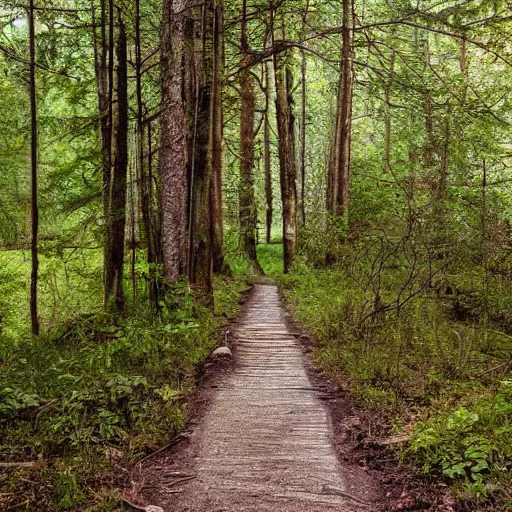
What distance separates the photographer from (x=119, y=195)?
9766 mm

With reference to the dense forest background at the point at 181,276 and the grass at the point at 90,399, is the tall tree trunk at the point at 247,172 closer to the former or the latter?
the dense forest background at the point at 181,276

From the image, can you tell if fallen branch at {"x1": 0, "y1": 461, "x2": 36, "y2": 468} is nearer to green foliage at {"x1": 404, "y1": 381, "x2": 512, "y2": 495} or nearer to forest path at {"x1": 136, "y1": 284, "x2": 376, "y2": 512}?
forest path at {"x1": 136, "y1": 284, "x2": 376, "y2": 512}

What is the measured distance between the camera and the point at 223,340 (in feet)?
31.3

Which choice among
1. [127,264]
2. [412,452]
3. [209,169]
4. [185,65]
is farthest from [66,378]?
[127,264]

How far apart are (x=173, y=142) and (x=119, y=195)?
5.22 feet

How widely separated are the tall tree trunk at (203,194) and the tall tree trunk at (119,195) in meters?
1.84

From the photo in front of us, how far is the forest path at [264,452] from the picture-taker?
4588mm

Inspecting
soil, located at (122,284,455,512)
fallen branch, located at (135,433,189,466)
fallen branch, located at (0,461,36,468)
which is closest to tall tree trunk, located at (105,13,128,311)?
soil, located at (122,284,455,512)

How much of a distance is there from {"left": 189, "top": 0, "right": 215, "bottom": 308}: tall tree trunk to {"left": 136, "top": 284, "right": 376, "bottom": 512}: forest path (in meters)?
3.40

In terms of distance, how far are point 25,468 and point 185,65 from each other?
8.49 metres

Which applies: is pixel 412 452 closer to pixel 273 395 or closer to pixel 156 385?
pixel 273 395

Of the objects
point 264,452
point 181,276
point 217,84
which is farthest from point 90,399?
point 217,84

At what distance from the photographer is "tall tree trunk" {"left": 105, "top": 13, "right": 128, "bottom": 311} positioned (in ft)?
31.4

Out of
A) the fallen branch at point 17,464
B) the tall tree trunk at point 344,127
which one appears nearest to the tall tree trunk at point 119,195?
the fallen branch at point 17,464
